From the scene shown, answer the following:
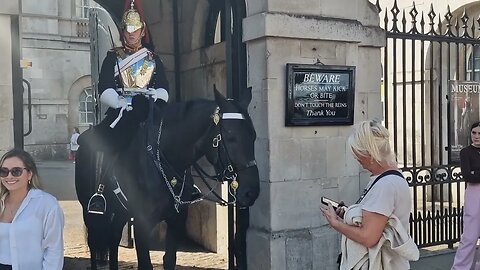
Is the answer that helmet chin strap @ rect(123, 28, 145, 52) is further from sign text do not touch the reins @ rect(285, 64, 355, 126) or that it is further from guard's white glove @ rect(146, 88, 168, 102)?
sign text do not touch the reins @ rect(285, 64, 355, 126)

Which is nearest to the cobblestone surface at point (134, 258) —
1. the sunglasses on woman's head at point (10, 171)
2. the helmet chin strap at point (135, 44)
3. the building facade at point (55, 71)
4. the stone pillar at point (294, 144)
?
the stone pillar at point (294, 144)

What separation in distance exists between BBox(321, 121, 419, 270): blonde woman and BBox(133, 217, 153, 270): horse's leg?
84.8 inches

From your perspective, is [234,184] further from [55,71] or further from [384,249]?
[55,71]

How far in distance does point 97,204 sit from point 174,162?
863 mm

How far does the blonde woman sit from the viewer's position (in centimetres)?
310

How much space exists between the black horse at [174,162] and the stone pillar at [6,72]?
83cm

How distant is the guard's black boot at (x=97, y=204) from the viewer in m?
5.18

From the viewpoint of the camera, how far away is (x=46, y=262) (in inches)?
132

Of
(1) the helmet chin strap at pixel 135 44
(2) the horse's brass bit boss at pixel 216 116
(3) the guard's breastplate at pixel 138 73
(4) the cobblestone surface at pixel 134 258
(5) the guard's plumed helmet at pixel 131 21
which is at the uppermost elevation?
(5) the guard's plumed helmet at pixel 131 21

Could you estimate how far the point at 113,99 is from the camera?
5.18m

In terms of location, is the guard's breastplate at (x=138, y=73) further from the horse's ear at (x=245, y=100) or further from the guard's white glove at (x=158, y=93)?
the horse's ear at (x=245, y=100)

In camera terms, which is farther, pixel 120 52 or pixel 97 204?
pixel 120 52

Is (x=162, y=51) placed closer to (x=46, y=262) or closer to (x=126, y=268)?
(x=126, y=268)

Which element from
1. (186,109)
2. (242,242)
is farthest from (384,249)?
(242,242)
